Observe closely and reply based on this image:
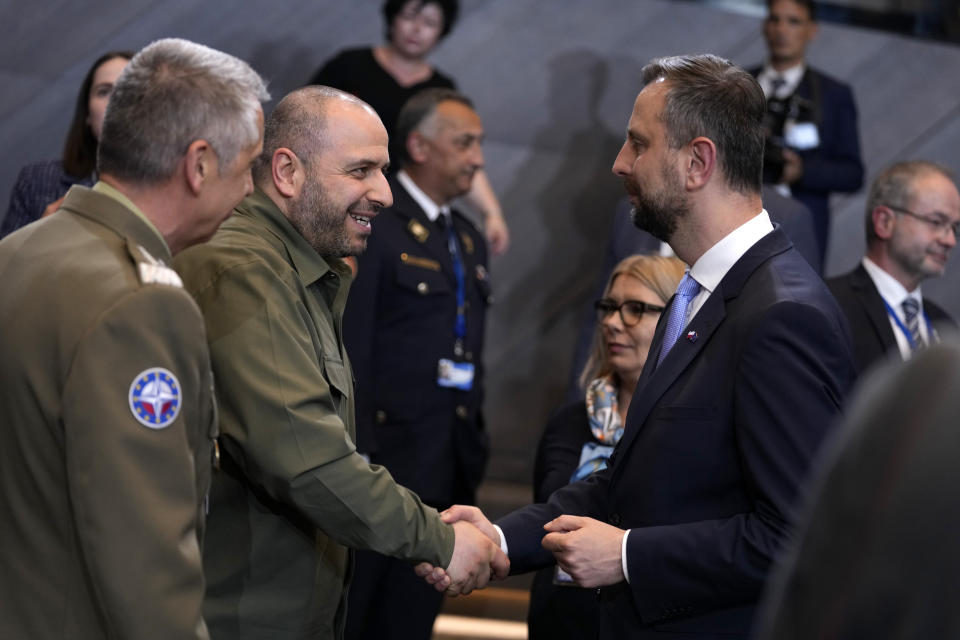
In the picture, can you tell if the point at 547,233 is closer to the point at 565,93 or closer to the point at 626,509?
the point at 565,93

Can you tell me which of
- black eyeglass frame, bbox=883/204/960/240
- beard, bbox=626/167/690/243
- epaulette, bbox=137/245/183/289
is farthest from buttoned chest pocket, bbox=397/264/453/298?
epaulette, bbox=137/245/183/289

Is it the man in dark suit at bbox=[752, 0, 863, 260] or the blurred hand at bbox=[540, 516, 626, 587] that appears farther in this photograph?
the man in dark suit at bbox=[752, 0, 863, 260]

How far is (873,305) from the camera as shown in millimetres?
4074

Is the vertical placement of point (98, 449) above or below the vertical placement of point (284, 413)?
above

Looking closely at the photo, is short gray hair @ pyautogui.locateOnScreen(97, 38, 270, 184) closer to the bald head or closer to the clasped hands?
the bald head

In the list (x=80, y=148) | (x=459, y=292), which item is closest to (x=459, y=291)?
(x=459, y=292)

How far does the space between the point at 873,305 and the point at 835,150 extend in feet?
4.16

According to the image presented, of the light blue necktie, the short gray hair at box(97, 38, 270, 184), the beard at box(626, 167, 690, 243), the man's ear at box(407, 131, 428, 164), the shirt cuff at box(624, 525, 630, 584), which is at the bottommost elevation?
the shirt cuff at box(624, 525, 630, 584)

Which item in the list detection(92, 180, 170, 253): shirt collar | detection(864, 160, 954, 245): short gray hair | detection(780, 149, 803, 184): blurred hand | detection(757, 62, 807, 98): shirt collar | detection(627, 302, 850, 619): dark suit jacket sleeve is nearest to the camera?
detection(92, 180, 170, 253): shirt collar

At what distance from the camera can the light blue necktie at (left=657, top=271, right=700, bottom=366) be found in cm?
237

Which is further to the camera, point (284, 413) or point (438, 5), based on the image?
point (438, 5)

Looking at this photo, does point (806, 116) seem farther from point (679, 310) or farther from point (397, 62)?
point (679, 310)

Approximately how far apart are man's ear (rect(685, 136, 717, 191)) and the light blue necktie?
180 mm

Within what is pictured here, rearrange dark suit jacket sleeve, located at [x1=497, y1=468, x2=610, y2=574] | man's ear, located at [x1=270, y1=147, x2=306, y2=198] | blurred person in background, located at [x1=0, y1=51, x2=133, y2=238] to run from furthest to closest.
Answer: blurred person in background, located at [x1=0, y1=51, x2=133, y2=238], dark suit jacket sleeve, located at [x1=497, y1=468, x2=610, y2=574], man's ear, located at [x1=270, y1=147, x2=306, y2=198]
